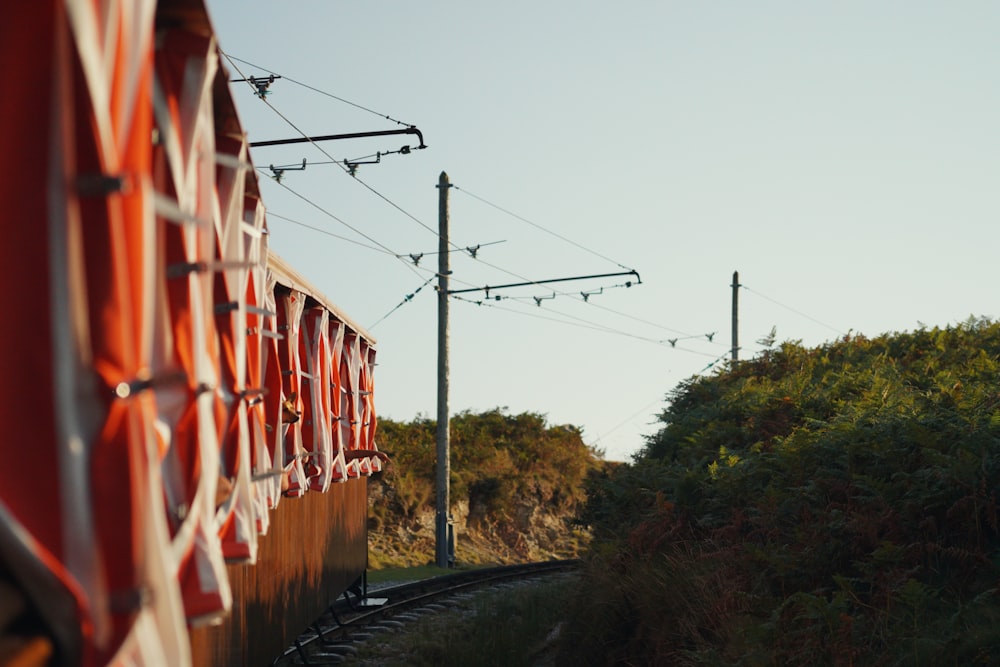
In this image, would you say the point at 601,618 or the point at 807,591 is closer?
the point at 807,591

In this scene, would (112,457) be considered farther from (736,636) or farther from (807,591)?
(807,591)

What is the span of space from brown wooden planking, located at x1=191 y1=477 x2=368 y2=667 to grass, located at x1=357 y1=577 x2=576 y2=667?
1039mm

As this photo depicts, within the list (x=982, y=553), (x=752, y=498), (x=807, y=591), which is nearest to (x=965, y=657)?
(x=982, y=553)

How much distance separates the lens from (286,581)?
31.3ft

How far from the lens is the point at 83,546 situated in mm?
2814

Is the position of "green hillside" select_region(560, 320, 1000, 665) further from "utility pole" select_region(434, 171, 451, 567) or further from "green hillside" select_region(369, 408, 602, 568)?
"green hillside" select_region(369, 408, 602, 568)

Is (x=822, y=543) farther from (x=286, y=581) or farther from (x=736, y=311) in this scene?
(x=736, y=311)

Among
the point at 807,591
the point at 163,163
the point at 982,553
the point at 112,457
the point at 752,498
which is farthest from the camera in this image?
the point at 752,498

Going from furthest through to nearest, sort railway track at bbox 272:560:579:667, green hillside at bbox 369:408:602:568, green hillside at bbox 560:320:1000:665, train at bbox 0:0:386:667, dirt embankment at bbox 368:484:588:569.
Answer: green hillside at bbox 369:408:602:568
dirt embankment at bbox 368:484:588:569
railway track at bbox 272:560:579:667
green hillside at bbox 560:320:1000:665
train at bbox 0:0:386:667

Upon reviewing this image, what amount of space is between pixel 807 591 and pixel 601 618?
9.64ft

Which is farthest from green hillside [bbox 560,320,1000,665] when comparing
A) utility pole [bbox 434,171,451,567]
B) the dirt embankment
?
the dirt embankment

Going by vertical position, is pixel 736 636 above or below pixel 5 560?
below

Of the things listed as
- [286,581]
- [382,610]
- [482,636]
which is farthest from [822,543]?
[382,610]

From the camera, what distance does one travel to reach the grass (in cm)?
1208
